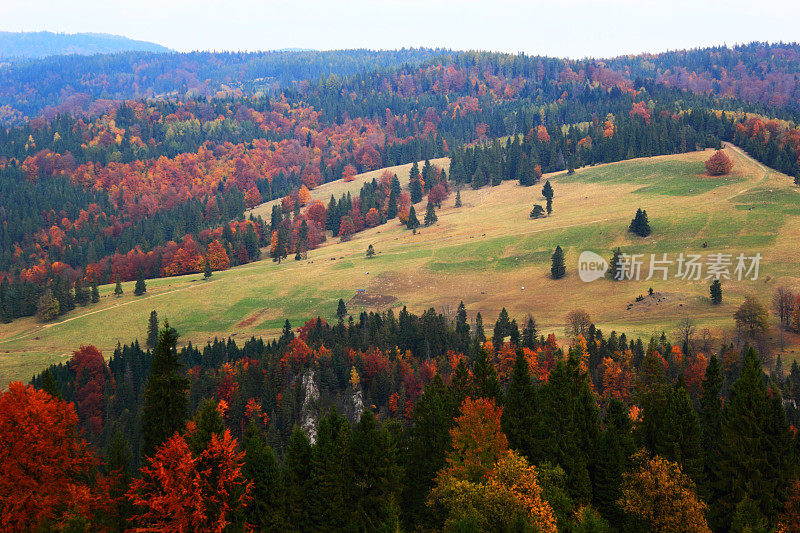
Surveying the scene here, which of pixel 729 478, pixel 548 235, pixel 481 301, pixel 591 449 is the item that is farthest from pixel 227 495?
pixel 548 235

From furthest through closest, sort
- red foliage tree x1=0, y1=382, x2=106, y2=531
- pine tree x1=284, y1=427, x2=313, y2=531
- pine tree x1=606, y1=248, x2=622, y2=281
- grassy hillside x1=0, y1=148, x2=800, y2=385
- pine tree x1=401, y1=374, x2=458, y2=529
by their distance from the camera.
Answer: pine tree x1=606, y1=248, x2=622, y2=281, grassy hillside x1=0, y1=148, x2=800, y2=385, pine tree x1=401, y1=374, x2=458, y2=529, pine tree x1=284, y1=427, x2=313, y2=531, red foliage tree x1=0, y1=382, x2=106, y2=531

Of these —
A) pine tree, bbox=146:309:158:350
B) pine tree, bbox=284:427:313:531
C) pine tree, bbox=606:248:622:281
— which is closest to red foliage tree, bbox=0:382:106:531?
pine tree, bbox=284:427:313:531

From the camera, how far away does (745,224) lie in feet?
573

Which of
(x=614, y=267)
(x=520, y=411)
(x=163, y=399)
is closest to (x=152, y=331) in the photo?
(x=614, y=267)

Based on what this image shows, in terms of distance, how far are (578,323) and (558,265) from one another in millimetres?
37779

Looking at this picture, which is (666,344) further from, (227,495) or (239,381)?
A: (227,495)

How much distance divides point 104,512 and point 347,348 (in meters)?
84.6

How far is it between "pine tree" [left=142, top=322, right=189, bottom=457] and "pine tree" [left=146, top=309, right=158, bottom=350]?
12987 centimetres

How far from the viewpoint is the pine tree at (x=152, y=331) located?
165 meters

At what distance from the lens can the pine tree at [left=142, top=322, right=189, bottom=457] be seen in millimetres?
41500

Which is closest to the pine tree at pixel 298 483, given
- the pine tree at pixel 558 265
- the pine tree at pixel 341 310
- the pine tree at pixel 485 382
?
the pine tree at pixel 485 382

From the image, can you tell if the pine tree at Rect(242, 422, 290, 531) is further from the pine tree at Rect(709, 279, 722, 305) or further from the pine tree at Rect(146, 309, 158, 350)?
the pine tree at Rect(146, 309, 158, 350)

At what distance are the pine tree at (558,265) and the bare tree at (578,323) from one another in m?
31.4

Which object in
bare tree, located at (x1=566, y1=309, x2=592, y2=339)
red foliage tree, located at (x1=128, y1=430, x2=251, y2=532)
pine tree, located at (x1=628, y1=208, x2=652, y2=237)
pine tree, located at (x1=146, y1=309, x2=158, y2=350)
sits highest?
red foliage tree, located at (x1=128, y1=430, x2=251, y2=532)
